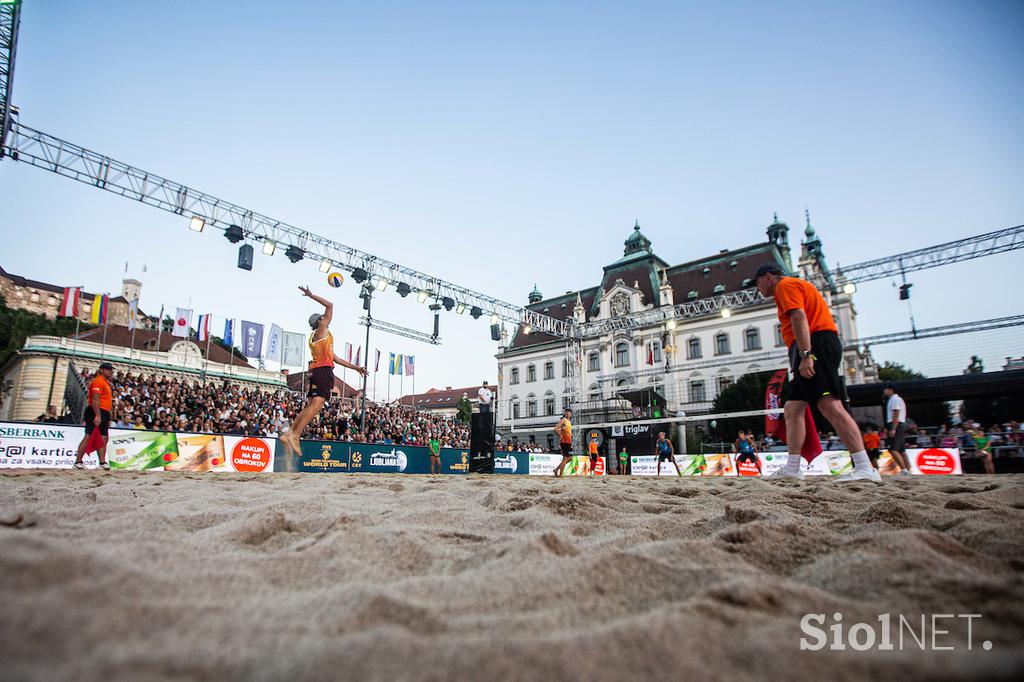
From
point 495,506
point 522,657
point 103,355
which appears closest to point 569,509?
point 495,506

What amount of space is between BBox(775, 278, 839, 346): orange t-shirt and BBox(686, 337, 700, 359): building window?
35798 millimetres

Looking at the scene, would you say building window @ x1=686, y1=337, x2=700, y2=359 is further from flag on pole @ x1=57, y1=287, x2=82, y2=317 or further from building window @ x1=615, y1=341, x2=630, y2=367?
flag on pole @ x1=57, y1=287, x2=82, y2=317

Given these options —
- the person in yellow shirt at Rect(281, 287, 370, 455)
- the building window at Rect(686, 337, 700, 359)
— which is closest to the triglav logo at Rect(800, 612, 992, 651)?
the person in yellow shirt at Rect(281, 287, 370, 455)

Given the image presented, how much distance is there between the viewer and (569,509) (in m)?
2.42

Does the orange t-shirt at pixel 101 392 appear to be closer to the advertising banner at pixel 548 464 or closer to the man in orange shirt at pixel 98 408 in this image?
the man in orange shirt at pixel 98 408

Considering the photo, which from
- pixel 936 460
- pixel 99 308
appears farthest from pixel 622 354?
pixel 99 308

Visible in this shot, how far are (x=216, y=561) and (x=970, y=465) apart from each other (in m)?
19.3

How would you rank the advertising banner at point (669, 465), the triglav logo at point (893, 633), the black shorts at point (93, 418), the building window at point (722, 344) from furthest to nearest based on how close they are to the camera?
the building window at point (722, 344), the advertising banner at point (669, 465), the black shorts at point (93, 418), the triglav logo at point (893, 633)

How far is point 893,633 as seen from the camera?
845mm

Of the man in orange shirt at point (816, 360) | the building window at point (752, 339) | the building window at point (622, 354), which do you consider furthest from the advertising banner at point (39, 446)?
the building window at point (752, 339)

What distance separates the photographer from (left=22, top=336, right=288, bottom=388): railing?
35.8 meters

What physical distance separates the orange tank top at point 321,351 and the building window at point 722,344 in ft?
116

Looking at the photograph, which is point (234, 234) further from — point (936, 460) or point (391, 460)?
point (936, 460)

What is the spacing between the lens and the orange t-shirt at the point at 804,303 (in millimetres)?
4242
